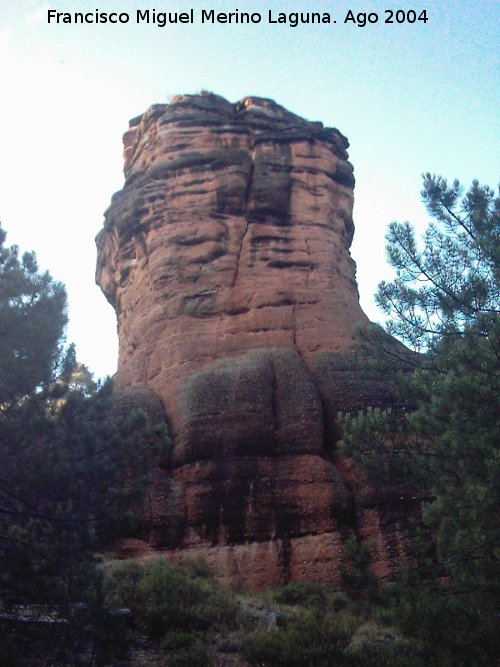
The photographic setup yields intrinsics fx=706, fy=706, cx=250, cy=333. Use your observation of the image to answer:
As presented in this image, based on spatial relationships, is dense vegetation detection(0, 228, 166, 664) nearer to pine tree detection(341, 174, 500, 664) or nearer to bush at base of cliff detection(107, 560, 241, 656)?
bush at base of cliff detection(107, 560, 241, 656)

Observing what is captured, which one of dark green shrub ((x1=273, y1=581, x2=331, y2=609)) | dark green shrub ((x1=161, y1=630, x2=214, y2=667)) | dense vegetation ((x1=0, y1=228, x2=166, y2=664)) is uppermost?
dense vegetation ((x1=0, y1=228, x2=166, y2=664))

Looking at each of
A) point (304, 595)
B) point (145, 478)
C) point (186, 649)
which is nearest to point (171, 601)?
point (186, 649)

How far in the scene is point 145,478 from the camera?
12.7m

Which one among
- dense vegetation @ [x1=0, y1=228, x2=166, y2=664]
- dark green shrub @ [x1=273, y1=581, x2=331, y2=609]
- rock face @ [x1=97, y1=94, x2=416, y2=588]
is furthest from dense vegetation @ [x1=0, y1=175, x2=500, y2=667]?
rock face @ [x1=97, y1=94, x2=416, y2=588]

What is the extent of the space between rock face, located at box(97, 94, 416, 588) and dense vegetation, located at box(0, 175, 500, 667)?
13.0ft

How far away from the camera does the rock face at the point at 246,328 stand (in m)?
18.8

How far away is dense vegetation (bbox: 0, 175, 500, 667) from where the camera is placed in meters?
11.0

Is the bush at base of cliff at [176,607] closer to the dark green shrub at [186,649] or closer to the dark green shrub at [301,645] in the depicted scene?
the dark green shrub at [186,649]

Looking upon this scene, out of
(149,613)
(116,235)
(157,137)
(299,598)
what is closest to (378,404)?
(299,598)

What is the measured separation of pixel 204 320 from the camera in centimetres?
2548

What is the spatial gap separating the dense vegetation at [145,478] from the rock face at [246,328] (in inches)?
156

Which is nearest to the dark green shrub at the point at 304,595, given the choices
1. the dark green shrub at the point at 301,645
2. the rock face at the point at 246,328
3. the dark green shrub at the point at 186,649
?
the rock face at the point at 246,328

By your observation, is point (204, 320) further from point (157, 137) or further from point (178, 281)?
point (157, 137)

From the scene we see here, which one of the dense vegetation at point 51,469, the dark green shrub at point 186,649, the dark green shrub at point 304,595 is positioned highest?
the dense vegetation at point 51,469
